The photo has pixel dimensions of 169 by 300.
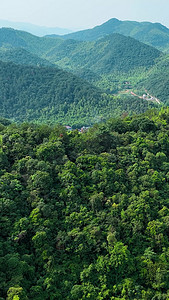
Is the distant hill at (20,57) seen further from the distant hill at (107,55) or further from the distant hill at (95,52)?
→ the distant hill at (107,55)

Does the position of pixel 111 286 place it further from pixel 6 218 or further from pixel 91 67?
pixel 91 67

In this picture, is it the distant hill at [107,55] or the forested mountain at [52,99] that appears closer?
the forested mountain at [52,99]

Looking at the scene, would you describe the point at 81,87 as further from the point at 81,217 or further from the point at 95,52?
the point at 95,52

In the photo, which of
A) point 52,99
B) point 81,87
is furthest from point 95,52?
point 52,99

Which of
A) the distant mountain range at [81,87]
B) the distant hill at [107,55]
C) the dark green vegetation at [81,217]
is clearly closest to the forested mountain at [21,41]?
the distant hill at [107,55]

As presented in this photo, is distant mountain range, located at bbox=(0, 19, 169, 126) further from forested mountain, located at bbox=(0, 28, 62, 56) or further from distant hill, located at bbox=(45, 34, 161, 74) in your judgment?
forested mountain, located at bbox=(0, 28, 62, 56)

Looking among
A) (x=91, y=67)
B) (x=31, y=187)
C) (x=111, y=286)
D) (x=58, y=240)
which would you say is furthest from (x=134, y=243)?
(x=91, y=67)

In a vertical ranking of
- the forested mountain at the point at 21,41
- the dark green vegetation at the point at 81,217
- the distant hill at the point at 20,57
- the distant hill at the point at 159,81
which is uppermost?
the forested mountain at the point at 21,41

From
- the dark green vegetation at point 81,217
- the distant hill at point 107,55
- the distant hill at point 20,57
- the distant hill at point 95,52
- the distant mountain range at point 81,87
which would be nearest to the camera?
the dark green vegetation at point 81,217
